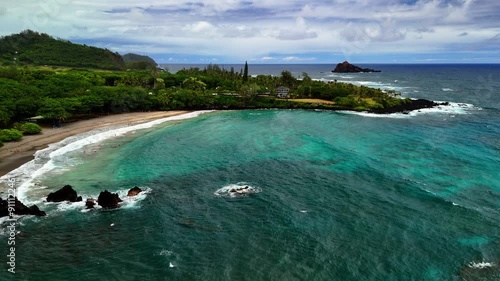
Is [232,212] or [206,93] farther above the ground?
[206,93]

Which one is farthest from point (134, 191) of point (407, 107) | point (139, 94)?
point (407, 107)

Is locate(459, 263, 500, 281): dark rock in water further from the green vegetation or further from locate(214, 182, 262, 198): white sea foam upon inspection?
the green vegetation

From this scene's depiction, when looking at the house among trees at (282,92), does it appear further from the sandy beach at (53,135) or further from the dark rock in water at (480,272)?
the dark rock in water at (480,272)

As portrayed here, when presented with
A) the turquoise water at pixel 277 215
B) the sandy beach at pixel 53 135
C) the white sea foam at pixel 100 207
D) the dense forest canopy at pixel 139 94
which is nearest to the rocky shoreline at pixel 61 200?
the white sea foam at pixel 100 207

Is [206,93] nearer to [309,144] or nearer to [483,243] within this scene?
[309,144]

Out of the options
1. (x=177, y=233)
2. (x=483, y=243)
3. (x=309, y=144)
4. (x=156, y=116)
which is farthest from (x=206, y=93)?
(x=483, y=243)
